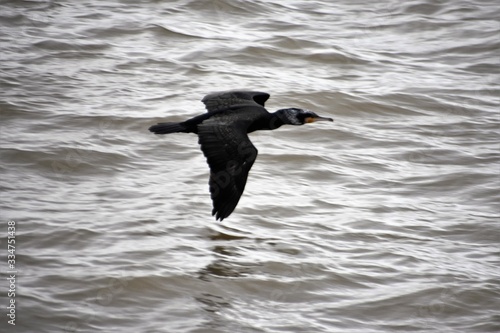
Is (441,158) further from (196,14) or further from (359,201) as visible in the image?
(196,14)

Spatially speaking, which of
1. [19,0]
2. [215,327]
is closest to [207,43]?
[19,0]

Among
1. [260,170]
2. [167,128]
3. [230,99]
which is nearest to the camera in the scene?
[167,128]

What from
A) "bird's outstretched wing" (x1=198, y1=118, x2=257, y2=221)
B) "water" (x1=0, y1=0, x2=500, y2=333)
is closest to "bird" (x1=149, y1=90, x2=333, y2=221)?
"bird's outstretched wing" (x1=198, y1=118, x2=257, y2=221)

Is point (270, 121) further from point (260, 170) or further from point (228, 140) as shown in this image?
point (260, 170)

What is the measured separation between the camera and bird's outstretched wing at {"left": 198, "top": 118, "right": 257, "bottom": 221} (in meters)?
6.40

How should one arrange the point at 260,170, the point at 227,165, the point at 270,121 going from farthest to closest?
the point at 260,170 < the point at 270,121 < the point at 227,165

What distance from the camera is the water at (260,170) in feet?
20.8

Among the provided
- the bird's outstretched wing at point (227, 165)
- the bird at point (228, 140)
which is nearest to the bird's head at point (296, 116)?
the bird at point (228, 140)

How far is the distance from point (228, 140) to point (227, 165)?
187mm

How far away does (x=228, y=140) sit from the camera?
21.4 feet

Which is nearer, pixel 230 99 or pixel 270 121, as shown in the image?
pixel 270 121

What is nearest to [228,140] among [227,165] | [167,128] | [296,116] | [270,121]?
[227,165]

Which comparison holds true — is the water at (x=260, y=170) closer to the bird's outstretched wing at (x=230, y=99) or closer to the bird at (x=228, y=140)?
the bird at (x=228, y=140)

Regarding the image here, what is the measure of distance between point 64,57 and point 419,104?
414 cm
